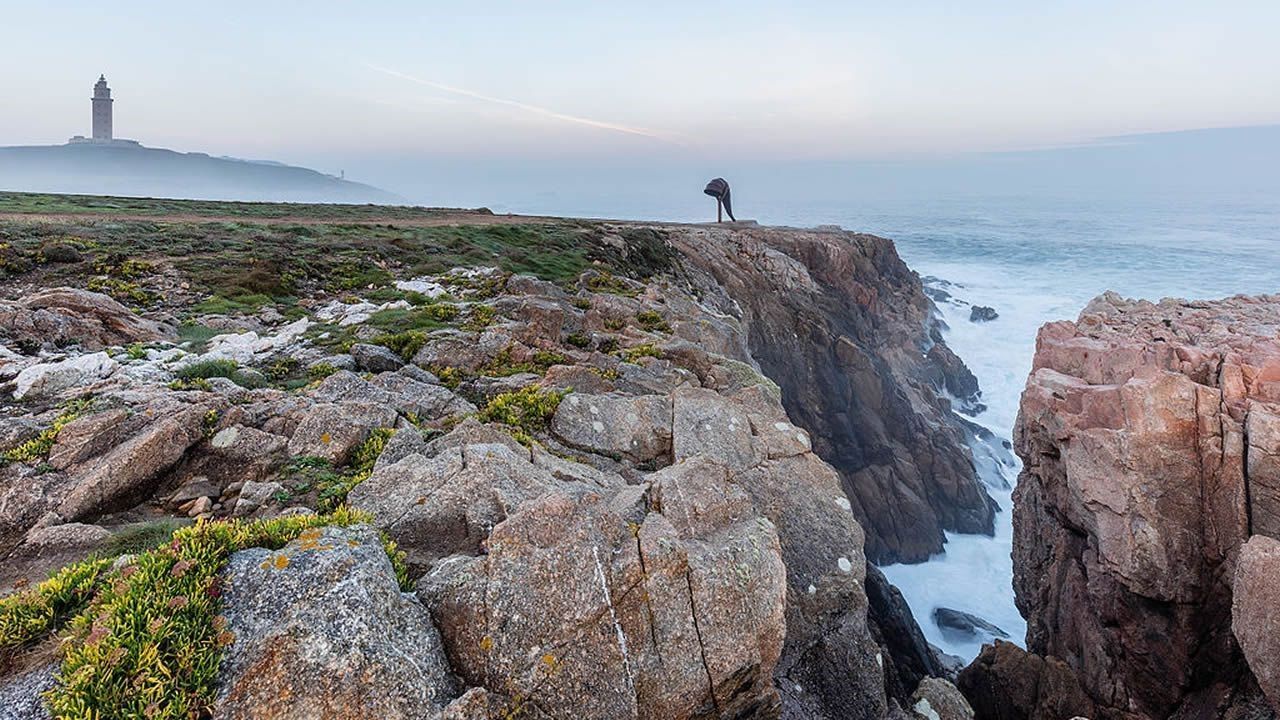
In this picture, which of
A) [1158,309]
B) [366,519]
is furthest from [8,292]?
[1158,309]

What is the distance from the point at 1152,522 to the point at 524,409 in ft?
52.7

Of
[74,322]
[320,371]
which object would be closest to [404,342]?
[320,371]

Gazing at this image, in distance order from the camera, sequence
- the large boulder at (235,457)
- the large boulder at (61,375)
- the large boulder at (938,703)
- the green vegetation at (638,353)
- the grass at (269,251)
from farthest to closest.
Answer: the grass at (269,251) < the green vegetation at (638,353) < the large boulder at (61,375) < the large boulder at (938,703) < the large boulder at (235,457)

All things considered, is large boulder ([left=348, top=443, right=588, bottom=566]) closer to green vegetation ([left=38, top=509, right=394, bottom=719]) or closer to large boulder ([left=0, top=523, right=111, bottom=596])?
green vegetation ([left=38, top=509, right=394, bottom=719])

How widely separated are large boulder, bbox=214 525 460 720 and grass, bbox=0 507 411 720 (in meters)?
0.17

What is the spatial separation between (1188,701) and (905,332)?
Answer: 1727 inches

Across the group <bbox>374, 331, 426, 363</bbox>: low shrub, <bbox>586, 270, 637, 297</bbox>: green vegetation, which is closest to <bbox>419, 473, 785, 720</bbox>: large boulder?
<bbox>374, 331, 426, 363</bbox>: low shrub

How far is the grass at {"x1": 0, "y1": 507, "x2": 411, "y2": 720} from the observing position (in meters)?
4.07

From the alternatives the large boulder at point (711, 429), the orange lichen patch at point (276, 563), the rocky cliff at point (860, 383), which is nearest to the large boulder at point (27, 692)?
the orange lichen patch at point (276, 563)

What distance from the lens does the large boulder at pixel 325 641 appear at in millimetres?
4492

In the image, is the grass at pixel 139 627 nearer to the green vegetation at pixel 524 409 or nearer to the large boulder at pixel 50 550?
the large boulder at pixel 50 550

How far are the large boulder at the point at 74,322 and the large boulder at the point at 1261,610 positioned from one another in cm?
2485

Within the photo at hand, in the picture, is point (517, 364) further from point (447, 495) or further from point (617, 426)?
point (447, 495)

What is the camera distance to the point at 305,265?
2527 centimetres
